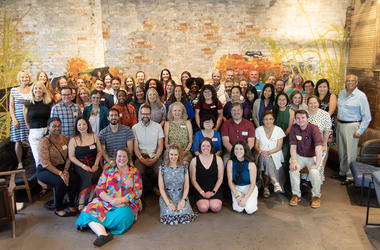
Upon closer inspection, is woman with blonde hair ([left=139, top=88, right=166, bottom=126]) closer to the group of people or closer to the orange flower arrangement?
the group of people

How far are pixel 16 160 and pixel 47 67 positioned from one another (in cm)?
219

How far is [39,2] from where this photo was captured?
6.21m

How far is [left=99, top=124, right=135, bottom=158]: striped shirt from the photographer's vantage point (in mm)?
4227

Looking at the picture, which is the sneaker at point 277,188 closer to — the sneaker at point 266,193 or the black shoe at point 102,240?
the sneaker at point 266,193

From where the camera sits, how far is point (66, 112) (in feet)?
14.3

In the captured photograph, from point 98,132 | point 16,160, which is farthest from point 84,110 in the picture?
point 16,160

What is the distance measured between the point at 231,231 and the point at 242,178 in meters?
0.73

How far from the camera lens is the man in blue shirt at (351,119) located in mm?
4660

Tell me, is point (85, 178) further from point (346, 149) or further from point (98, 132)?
point (346, 149)

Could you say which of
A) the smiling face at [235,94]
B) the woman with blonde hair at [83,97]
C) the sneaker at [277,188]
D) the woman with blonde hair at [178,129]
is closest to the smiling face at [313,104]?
the smiling face at [235,94]

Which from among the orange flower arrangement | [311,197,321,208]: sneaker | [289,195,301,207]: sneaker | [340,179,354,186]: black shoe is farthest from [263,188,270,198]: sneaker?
the orange flower arrangement

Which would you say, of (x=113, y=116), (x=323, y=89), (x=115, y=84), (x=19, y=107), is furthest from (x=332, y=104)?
(x=19, y=107)

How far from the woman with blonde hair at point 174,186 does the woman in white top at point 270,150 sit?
3.80 ft

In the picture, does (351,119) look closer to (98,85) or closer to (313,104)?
(313,104)
